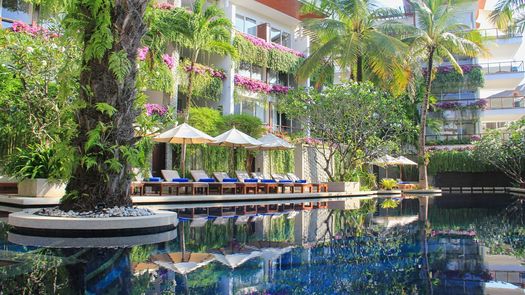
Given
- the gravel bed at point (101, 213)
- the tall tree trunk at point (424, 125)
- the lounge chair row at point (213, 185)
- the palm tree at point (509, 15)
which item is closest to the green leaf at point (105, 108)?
the gravel bed at point (101, 213)

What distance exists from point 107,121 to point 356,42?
1775 cm

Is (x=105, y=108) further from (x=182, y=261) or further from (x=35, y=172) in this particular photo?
(x=35, y=172)

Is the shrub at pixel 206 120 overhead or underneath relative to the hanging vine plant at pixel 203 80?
underneath

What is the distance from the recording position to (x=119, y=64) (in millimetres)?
7863

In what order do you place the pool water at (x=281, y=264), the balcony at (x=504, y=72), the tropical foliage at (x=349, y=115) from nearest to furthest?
the pool water at (x=281, y=264) → the tropical foliage at (x=349, y=115) → the balcony at (x=504, y=72)

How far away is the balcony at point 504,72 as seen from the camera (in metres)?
41.4

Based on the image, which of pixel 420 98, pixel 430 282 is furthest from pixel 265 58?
pixel 430 282

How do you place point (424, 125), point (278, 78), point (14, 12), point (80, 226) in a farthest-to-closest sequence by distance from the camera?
point (278, 78) → point (424, 125) → point (14, 12) → point (80, 226)

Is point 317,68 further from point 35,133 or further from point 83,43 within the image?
point 83,43

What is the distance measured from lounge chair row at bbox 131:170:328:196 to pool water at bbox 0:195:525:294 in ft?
26.3

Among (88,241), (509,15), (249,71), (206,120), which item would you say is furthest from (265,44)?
(88,241)

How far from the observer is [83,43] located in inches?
340

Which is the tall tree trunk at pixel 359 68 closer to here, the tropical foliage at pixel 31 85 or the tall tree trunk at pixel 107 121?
the tropical foliage at pixel 31 85

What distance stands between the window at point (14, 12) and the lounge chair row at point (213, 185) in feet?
27.2
